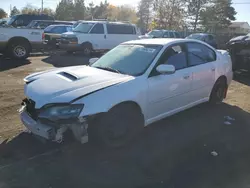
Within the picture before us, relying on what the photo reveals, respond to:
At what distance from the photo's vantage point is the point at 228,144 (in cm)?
457

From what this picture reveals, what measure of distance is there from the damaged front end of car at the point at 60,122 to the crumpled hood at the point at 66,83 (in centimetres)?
9

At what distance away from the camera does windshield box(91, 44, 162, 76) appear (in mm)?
4637

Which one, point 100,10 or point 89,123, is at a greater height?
point 100,10

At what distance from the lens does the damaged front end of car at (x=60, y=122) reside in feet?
12.0

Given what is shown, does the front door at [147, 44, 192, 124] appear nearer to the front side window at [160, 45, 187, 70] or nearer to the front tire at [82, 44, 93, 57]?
the front side window at [160, 45, 187, 70]

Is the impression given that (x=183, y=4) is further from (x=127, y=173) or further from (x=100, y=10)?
(x=127, y=173)

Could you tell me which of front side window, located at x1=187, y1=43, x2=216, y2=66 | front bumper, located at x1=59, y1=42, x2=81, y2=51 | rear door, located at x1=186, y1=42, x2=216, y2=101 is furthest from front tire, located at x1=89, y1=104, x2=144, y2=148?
front bumper, located at x1=59, y1=42, x2=81, y2=51

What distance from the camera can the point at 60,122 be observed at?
12.0ft

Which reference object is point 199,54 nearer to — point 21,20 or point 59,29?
point 59,29

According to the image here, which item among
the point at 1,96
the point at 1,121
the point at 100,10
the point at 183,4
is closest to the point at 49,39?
the point at 1,96

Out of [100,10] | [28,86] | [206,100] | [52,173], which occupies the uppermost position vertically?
[100,10]

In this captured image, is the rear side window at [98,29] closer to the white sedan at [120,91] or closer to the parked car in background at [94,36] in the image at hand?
the parked car in background at [94,36]

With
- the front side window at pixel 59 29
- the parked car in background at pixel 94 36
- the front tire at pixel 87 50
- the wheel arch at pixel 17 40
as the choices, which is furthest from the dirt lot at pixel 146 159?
the front side window at pixel 59 29

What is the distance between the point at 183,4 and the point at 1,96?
1938 inches
